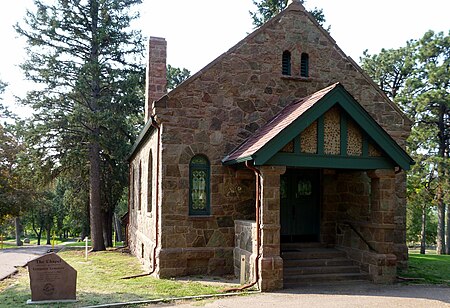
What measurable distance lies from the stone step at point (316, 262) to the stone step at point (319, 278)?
1.53ft

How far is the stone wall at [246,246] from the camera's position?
10.3 metres

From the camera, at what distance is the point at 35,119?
21078 millimetres

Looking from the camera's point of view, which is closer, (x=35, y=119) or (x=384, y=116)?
(x=384, y=116)

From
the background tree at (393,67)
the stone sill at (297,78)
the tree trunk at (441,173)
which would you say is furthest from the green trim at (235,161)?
the background tree at (393,67)

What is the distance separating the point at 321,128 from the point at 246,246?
3.42 m

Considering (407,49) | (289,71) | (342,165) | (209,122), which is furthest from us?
(407,49)

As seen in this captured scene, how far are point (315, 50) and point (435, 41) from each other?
18.7m

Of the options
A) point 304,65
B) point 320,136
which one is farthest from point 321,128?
point 304,65

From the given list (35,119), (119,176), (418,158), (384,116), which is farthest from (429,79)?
(35,119)

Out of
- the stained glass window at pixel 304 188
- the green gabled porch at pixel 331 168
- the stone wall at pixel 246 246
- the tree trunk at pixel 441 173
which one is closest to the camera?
the green gabled porch at pixel 331 168

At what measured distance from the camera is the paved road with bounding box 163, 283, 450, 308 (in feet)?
28.2

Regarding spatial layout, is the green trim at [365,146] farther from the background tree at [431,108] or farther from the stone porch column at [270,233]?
the background tree at [431,108]

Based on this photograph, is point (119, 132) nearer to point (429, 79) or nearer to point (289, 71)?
point (289, 71)

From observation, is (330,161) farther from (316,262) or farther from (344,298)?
(344,298)
